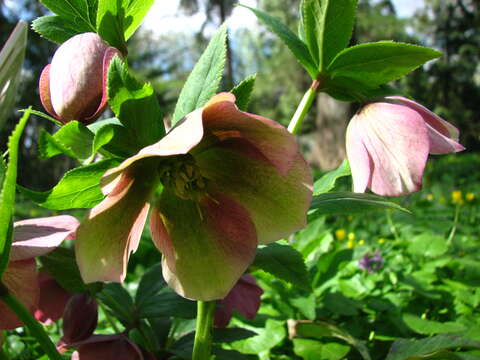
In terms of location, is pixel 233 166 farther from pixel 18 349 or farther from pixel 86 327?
pixel 18 349

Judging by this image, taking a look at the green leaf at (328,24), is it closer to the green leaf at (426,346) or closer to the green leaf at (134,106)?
the green leaf at (134,106)

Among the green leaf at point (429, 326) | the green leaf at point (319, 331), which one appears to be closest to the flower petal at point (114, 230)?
the green leaf at point (319, 331)

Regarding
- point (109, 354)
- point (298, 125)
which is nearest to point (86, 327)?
point (109, 354)

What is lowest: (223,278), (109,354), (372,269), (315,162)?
(315,162)

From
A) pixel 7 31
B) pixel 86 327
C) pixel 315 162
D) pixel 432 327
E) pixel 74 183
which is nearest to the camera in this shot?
pixel 74 183

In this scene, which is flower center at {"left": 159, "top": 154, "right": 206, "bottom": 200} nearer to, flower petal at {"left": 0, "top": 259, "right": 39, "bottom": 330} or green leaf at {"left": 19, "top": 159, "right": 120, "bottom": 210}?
green leaf at {"left": 19, "top": 159, "right": 120, "bottom": 210}

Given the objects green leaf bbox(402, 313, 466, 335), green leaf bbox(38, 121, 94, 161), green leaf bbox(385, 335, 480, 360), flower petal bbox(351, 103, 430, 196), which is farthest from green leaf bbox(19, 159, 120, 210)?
green leaf bbox(402, 313, 466, 335)

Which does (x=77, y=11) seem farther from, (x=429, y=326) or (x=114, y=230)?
(x=429, y=326)
